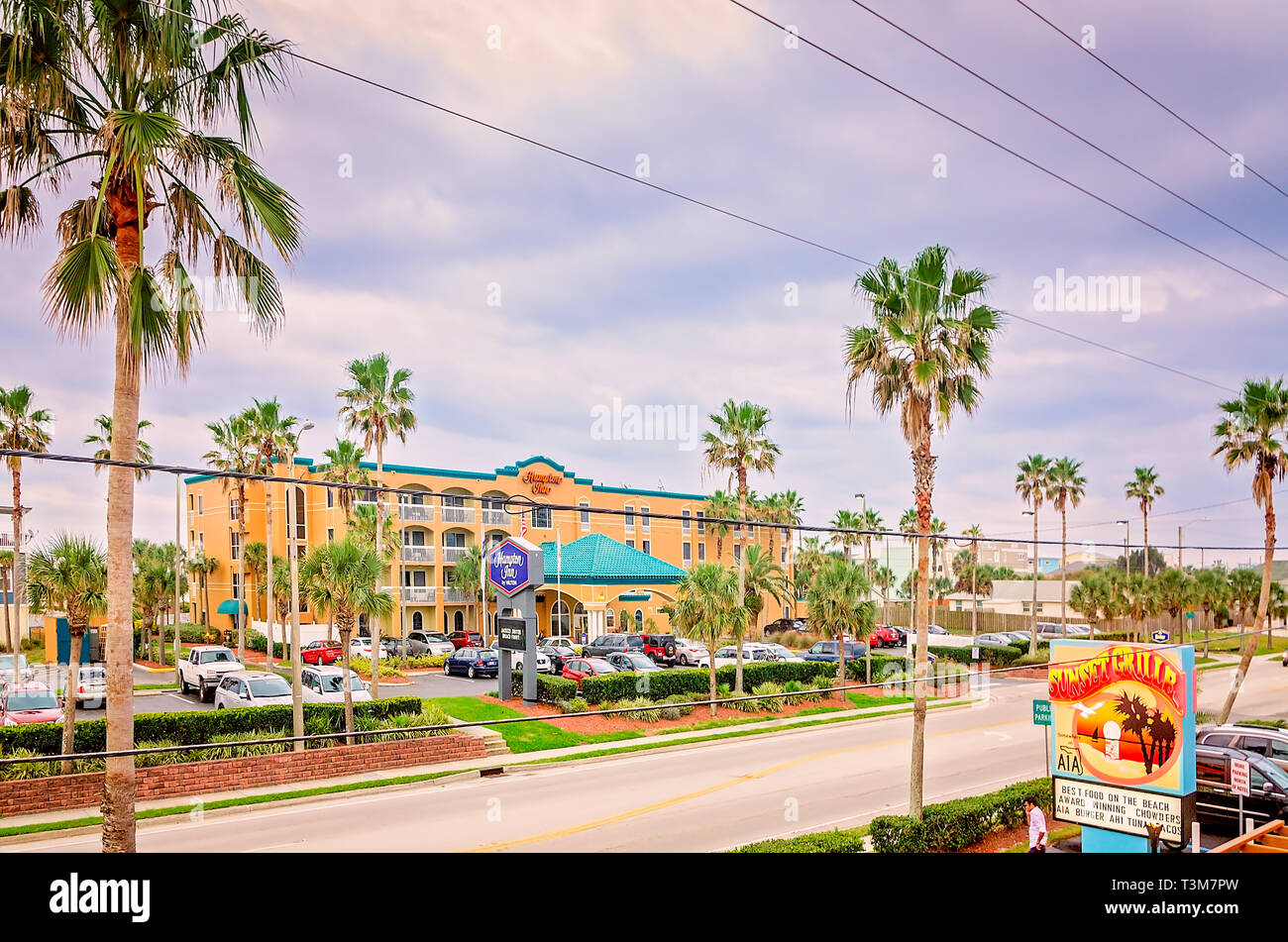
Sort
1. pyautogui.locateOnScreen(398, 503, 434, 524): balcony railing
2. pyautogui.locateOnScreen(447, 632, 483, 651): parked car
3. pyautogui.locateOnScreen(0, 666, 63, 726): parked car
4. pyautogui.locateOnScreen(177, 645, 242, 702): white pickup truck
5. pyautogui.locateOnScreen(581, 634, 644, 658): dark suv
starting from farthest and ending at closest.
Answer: pyautogui.locateOnScreen(398, 503, 434, 524): balcony railing < pyautogui.locateOnScreen(447, 632, 483, 651): parked car < pyautogui.locateOnScreen(581, 634, 644, 658): dark suv < pyautogui.locateOnScreen(177, 645, 242, 702): white pickup truck < pyautogui.locateOnScreen(0, 666, 63, 726): parked car

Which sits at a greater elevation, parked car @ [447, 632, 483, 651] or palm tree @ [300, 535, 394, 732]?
palm tree @ [300, 535, 394, 732]

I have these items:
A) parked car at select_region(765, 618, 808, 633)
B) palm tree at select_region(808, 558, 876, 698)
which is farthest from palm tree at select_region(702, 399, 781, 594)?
parked car at select_region(765, 618, 808, 633)

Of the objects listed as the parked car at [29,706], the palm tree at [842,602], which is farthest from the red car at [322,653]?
the palm tree at [842,602]

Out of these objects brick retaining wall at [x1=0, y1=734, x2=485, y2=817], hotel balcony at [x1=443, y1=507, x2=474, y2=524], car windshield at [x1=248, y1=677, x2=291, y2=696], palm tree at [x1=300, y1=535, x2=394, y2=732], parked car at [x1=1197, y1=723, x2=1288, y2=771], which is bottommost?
brick retaining wall at [x1=0, y1=734, x2=485, y2=817]

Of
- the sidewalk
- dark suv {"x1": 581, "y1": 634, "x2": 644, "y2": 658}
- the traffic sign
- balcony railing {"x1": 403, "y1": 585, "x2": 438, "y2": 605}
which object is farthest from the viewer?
balcony railing {"x1": 403, "y1": 585, "x2": 438, "y2": 605}

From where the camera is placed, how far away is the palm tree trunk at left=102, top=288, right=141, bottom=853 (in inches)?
428

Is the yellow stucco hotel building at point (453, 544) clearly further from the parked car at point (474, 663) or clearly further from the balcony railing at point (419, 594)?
the parked car at point (474, 663)

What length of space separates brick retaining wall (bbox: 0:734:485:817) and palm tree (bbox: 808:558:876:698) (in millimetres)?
18611

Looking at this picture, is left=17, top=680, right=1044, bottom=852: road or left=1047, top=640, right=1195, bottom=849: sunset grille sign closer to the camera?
left=1047, top=640, right=1195, bottom=849: sunset grille sign

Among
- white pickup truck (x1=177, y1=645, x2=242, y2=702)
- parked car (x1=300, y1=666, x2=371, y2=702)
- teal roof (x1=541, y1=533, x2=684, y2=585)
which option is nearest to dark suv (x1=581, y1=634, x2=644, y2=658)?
teal roof (x1=541, y1=533, x2=684, y2=585)

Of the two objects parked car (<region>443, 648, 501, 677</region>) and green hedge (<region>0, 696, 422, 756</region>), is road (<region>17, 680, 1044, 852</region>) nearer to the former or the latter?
green hedge (<region>0, 696, 422, 756</region>)

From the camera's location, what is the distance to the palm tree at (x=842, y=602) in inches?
1489

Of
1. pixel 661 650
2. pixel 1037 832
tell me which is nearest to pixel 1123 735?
pixel 1037 832
